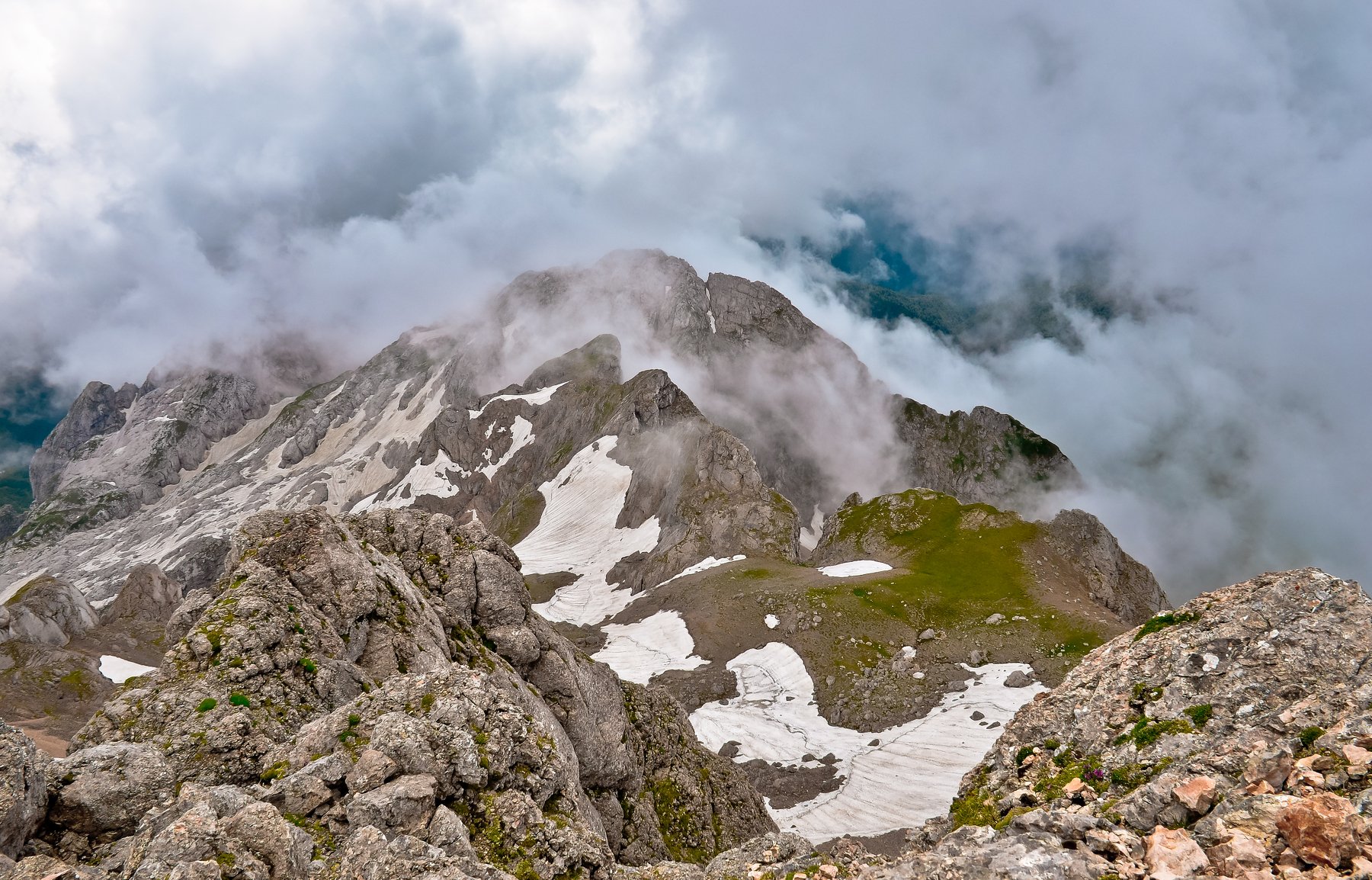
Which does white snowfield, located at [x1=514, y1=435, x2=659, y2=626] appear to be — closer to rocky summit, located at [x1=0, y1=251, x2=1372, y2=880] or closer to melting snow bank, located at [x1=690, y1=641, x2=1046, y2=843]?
melting snow bank, located at [x1=690, y1=641, x2=1046, y2=843]

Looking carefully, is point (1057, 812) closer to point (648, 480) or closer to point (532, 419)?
point (648, 480)

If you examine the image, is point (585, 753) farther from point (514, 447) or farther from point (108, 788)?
point (514, 447)

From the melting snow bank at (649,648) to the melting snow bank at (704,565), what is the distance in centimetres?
1333

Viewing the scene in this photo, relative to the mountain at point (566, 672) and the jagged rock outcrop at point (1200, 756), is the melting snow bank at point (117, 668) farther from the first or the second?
the jagged rock outcrop at point (1200, 756)

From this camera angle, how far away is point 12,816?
13211mm

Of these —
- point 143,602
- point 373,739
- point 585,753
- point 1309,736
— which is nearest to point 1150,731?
point 1309,736

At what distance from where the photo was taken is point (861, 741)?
202 feet

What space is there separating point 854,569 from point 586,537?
209 feet

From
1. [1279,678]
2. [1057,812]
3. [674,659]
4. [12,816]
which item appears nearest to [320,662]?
[12,816]

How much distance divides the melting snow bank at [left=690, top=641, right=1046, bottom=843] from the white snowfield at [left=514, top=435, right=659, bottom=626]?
A: 39967mm

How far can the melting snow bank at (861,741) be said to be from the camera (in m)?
49.8

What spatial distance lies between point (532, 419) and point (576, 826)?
7460 inches

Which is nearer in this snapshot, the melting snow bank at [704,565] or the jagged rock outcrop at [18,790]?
the jagged rock outcrop at [18,790]

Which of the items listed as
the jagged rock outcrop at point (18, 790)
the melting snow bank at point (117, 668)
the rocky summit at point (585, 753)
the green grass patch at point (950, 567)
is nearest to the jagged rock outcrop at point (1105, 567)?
the green grass patch at point (950, 567)
